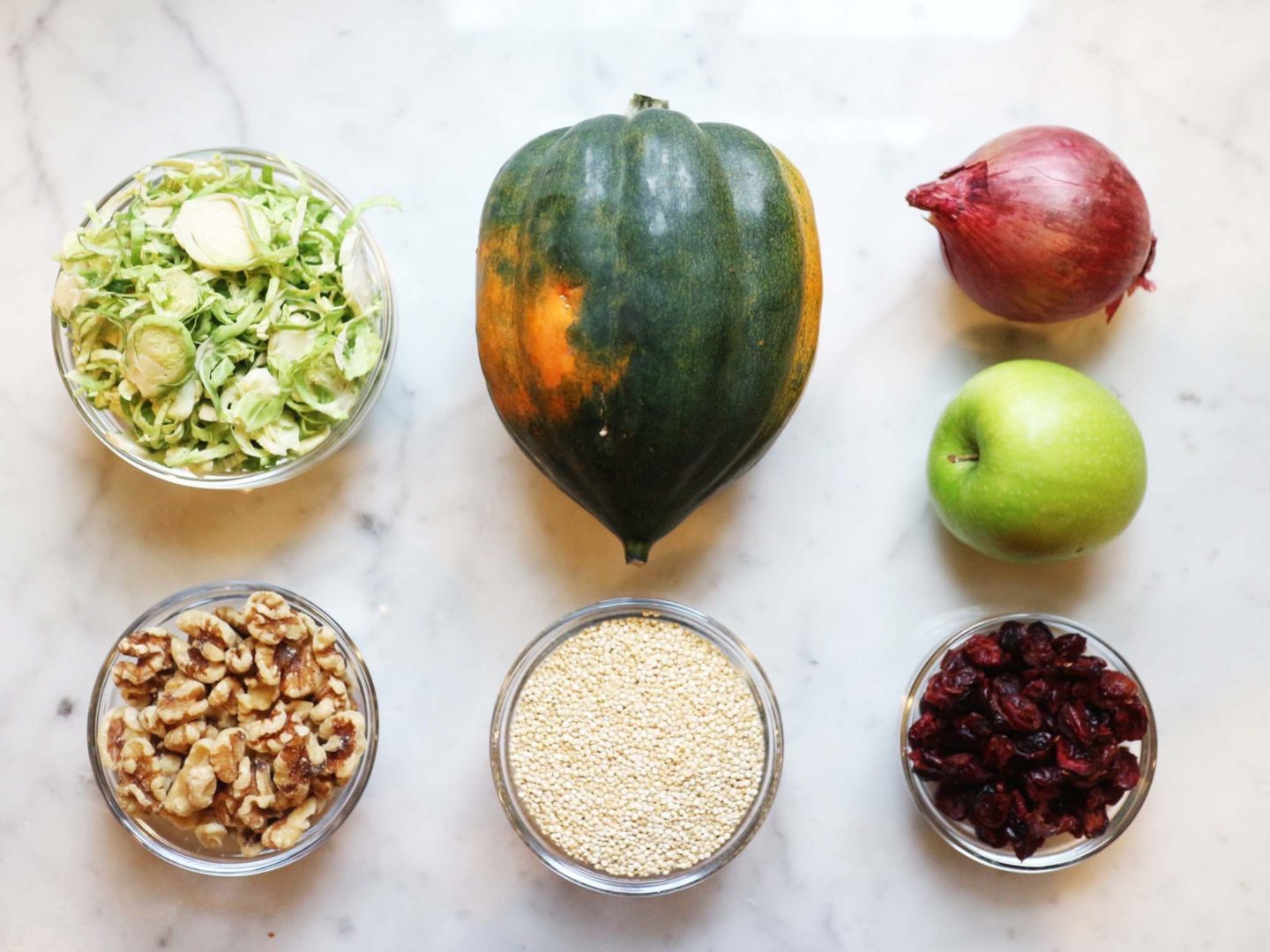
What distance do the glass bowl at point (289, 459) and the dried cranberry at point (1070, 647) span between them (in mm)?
888

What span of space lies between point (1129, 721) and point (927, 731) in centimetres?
24

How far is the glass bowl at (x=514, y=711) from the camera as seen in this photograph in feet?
4.13

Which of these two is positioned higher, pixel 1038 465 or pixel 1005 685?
pixel 1038 465

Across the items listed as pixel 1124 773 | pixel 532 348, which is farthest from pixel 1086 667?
pixel 532 348

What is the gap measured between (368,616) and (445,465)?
0.22 meters

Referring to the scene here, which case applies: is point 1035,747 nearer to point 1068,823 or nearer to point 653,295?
point 1068,823

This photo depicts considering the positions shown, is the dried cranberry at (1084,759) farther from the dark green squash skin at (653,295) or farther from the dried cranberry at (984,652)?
the dark green squash skin at (653,295)

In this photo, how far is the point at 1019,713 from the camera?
1.20 m

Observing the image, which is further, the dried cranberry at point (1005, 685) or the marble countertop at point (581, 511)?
the marble countertop at point (581, 511)

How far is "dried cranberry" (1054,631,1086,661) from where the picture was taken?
1.23 meters

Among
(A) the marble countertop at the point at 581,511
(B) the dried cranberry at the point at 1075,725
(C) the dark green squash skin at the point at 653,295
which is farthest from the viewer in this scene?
(A) the marble countertop at the point at 581,511

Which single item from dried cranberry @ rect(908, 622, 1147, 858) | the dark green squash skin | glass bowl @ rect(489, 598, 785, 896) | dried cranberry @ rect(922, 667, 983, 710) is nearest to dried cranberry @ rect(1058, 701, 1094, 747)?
dried cranberry @ rect(908, 622, 1147, 858)

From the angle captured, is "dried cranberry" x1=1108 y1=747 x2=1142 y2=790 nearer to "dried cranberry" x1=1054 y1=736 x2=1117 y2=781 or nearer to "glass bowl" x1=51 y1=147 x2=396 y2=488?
"dried cranberry" x1=1054 y1=736 x2=1117 y2=781

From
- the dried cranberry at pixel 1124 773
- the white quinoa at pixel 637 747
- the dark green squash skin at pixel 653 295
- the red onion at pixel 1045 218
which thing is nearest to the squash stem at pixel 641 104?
the dark green squash skin at pixel 653 295
